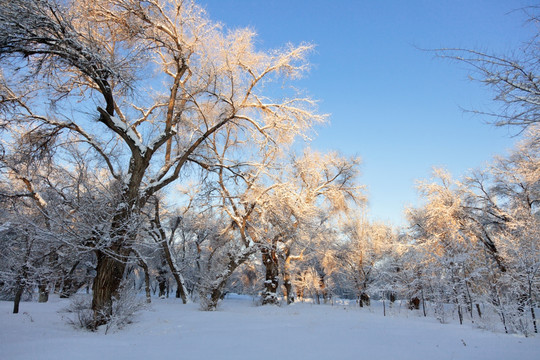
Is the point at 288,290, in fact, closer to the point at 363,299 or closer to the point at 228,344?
the point at 363,299

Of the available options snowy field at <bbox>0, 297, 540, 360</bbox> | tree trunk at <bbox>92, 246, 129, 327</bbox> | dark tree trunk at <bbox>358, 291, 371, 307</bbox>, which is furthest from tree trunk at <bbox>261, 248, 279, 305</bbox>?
tree trunk at <bbox>92, 246, 129, 327</bbox>

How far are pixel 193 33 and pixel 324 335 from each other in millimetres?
9324

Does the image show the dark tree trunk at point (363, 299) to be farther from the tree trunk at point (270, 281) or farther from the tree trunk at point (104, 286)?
the tree trunk at point (104, 286)

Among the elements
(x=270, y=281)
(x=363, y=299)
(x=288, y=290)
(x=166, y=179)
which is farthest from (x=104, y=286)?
(x=363, y=299)

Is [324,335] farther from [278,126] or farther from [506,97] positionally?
[278,126]

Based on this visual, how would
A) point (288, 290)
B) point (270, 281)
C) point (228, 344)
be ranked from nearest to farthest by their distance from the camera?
point (228, 344)
point (270, 281)
point (288, 290)

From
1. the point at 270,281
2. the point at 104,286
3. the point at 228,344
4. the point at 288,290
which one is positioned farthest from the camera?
the point at 288,290

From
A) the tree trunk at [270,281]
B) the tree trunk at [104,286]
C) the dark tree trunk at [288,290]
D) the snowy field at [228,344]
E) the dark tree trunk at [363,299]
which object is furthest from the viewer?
the dark tree trunk at [363,299]

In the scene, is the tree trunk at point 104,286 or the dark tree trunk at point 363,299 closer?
the tree trunk at point 104,286

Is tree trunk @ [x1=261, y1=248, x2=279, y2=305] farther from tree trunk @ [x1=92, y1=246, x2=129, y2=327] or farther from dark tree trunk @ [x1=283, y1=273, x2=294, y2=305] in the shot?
tree trunk @ [x1=92, y1=246, x2=129, y2=327]

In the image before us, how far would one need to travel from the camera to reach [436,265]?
14133mm

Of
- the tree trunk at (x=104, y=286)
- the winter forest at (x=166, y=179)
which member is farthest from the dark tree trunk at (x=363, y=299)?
the tree trunk at (x=104, y=286)

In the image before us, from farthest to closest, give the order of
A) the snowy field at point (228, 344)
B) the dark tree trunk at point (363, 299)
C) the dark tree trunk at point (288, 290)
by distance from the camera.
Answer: the dark tree trunk at point (363, 299)
the dark tree trunk at point (288, 290)
the snowy field at point (228, 344)

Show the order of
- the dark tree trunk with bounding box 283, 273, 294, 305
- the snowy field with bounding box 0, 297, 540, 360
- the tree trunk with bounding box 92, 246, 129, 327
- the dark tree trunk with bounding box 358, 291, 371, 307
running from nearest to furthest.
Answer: the snowy field with bounding box 0, 297, 540, 360
the tree trunk with bounding box 92, 246, 129, 327
the dark tree trunk with bounding box 283, 273, 294, 305
the dark tree trunk with bounding box 358, 291, 371, 307
